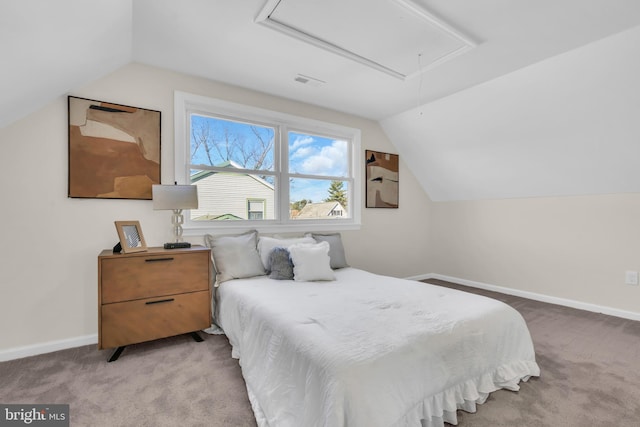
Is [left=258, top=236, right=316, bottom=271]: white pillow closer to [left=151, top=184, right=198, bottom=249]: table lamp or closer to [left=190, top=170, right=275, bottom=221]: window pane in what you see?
[left=190, top=170, right=275, bottom=221]: window pane

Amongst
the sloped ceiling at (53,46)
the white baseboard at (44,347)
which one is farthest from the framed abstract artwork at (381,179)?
the white baseboard at (44,347)

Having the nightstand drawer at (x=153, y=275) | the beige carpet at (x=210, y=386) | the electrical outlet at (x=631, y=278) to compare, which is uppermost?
the nightstand drawer at (x=153, y=275)

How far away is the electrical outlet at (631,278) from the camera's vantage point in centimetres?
302

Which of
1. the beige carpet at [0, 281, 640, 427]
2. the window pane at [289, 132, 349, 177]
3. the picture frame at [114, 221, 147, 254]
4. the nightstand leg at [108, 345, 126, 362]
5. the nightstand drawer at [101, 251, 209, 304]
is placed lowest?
the beige carpet at [0, 281, 640, 427]

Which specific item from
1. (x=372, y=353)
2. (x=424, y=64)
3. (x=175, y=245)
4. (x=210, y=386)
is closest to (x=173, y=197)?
(x=175, y=245)

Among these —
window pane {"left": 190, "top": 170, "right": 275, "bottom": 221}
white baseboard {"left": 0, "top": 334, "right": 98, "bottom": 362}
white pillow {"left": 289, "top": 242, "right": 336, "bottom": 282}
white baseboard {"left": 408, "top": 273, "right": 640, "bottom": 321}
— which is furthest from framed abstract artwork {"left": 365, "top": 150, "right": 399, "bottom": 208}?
white baseboard {"left": 0, "top": 334, "right": 98, "bottom": 362}

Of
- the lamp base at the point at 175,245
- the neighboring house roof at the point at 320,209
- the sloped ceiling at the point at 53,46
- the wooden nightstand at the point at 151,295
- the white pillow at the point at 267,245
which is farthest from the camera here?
the neighboring house roof at the point at 320,209

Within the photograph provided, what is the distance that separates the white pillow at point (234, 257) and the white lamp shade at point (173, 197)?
0.46 meters

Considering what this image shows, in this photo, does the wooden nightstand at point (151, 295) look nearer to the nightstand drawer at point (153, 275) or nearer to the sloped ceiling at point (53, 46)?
the nightstand drawer at point (153, 275)

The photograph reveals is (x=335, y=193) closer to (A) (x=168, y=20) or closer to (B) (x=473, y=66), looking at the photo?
(B) (x=473, y=66)

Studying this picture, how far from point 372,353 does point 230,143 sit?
8.55ft

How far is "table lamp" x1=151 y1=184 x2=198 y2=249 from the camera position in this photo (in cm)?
245

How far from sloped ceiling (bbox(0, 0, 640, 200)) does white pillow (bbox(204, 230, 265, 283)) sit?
1.58 meters

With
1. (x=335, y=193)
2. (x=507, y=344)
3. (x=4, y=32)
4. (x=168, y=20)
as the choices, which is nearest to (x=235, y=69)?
(x=168, y=20)
